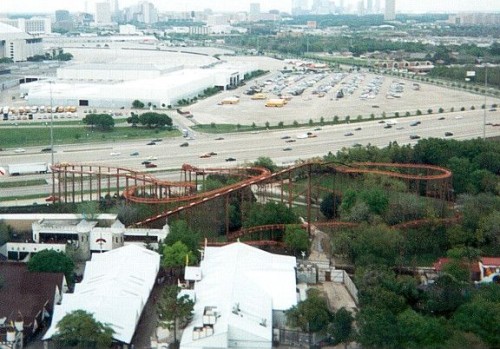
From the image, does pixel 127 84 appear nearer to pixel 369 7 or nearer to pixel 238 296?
pixel 238 296

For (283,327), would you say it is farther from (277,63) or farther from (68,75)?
(277,63)

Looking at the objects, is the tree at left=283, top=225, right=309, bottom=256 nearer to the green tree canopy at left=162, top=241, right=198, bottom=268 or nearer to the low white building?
the low white building

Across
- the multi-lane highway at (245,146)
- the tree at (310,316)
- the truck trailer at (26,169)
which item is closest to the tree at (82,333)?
the tree at (310,316)

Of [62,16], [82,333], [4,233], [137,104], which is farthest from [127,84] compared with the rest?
[62,16]

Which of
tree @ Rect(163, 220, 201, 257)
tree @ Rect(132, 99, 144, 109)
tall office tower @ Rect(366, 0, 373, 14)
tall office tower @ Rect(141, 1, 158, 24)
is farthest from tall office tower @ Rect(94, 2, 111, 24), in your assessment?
tree @ Rect(163, 220, 201, 257)

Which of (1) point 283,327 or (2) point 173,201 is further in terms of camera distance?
(2) point 173,201

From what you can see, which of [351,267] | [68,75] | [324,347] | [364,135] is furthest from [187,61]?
[324,347]
